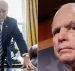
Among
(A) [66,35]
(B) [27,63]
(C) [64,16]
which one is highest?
(C) [64,16]

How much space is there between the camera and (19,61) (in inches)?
66.6

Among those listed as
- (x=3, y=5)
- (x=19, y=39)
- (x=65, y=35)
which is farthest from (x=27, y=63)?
(x=3, y=5)

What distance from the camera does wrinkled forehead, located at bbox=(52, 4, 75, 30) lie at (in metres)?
1.53

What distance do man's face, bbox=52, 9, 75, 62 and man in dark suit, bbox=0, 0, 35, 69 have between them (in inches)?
12.1

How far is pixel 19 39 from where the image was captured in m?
1.72

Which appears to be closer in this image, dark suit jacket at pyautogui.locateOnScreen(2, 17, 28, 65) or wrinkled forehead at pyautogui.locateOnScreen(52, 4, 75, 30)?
wrinkled forehead at pyautogui.locateOnScreen(52, 4, 75, 30)

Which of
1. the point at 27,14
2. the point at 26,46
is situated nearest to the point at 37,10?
the point at 27,14

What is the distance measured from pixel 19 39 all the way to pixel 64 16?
0.46 meters

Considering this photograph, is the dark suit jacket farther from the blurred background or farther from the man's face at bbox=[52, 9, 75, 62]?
the man's face at bbox=[52, 9, 75, 62]

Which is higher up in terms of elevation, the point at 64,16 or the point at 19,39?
the point at 64,16

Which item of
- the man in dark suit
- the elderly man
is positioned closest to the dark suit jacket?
the man in dark suit

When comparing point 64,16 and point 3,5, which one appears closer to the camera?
point 64,16

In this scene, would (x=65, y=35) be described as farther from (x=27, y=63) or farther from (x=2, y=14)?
(x=2, y=14)

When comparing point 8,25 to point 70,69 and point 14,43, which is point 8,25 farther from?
point 70,69
